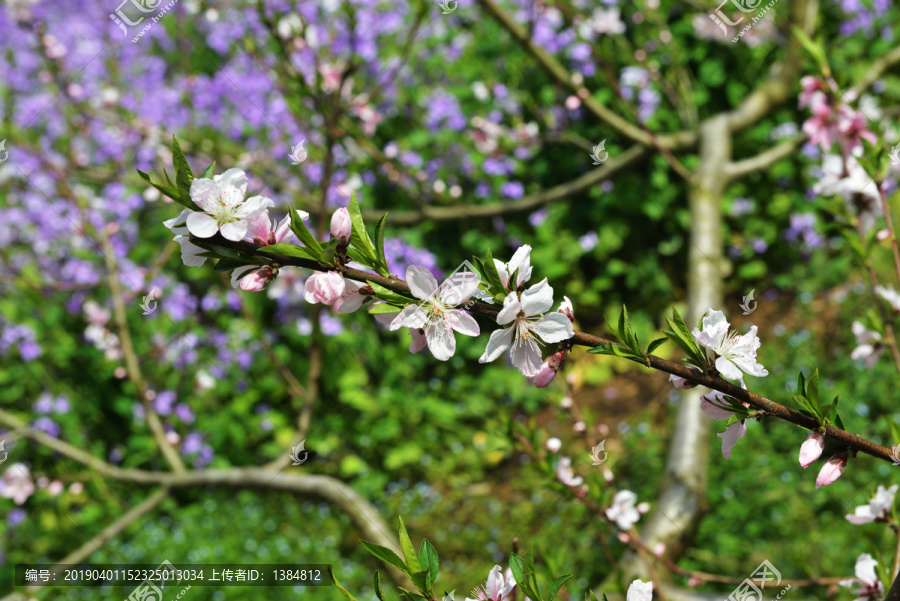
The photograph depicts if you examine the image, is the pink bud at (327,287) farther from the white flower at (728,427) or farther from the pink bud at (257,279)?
the white flower at (728,427)

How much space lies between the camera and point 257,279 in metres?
0.78

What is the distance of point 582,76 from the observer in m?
4.32

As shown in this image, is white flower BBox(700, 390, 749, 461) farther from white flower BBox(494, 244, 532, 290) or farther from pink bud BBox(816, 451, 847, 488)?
white flower BBox(494, 244, 532, 290)

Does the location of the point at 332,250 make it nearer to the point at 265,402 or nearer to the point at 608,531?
the point at 608,531

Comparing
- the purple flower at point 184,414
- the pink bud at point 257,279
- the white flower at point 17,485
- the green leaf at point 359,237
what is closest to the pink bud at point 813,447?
the green leaf at point 359,237

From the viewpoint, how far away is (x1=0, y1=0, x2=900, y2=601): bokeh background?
309 centimetres

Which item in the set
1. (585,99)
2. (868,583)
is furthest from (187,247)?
(585,99)

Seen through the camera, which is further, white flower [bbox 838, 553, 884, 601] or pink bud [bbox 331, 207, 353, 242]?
white flower [bbox 838, 553, 884, 601]

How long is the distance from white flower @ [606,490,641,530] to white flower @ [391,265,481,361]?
3.36ft

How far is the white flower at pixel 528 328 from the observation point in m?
0.74

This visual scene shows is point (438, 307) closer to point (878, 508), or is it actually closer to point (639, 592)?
point (639, 592)

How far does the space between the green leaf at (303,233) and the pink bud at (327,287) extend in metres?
0.03

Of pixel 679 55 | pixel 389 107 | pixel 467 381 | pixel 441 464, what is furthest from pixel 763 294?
pixel 389 107

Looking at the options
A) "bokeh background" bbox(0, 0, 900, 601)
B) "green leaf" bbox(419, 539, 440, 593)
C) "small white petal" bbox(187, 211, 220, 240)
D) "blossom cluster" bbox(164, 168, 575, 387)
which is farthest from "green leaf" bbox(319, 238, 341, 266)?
"bokeh background" bbox(0, 0, 900, 601)
